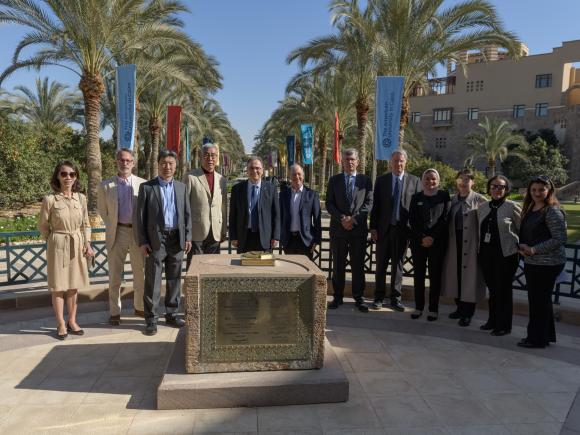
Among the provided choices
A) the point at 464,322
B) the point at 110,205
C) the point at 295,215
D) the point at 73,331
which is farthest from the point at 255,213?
the point at 464,322

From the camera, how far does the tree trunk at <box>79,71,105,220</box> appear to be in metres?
13.2

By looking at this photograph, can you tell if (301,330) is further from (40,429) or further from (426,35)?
(426,35)

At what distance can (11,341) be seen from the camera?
183 inches

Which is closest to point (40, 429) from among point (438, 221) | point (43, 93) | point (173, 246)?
point (173, 246)

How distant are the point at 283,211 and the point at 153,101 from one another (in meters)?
19.3

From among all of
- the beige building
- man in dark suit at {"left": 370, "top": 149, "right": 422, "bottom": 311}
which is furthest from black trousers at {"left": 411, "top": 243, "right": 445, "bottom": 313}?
the beige building

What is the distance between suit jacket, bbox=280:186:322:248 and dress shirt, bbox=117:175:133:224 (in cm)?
175

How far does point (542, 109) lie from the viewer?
50.2m

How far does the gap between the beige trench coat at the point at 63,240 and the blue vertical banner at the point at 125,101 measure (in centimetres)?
693

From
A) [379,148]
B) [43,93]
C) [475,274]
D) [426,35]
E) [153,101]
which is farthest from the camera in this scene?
[43,93]

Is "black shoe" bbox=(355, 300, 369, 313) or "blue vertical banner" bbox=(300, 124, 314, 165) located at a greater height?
Answer: "blue vertical banner" bbox=(300, 124, 314, 165)

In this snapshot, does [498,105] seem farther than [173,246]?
Yes

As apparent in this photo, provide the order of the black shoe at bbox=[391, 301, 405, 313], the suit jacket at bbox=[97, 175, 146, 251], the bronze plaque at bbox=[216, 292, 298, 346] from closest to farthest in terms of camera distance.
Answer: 1. the bronze plaque at bbox=[216, 292, 298, 346]
2. the suit jacket at bbox=[97, 175, 146, 251]
3. the black shoe at bbox=[391, 301, 405, 313]

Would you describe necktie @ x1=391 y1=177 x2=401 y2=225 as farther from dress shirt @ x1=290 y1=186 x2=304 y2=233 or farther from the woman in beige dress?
the woman in beige dress
